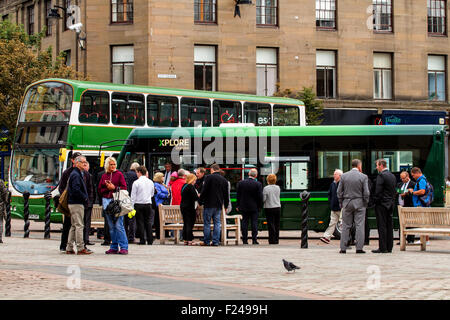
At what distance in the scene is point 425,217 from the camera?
57.1ft

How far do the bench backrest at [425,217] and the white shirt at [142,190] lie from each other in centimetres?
537

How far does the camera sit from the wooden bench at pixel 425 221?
17.2 m

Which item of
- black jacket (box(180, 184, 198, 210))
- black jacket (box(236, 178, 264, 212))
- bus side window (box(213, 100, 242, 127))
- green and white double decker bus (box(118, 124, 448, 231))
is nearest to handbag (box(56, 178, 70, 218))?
black jacket (box(180, 184, 198, 210))

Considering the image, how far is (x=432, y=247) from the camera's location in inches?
761

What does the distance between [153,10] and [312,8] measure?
7.88 meters

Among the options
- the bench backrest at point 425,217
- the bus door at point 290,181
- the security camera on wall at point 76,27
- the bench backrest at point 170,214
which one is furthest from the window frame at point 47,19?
the bench backrest at point 425,217

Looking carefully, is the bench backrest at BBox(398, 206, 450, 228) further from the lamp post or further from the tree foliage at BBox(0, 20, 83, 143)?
the lamp post

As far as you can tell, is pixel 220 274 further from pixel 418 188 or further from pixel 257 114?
pixel 257 114

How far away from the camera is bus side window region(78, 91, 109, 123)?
24750mm

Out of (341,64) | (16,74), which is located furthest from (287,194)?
(341,64)

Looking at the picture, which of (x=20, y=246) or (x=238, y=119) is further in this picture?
(x=238, y=119)

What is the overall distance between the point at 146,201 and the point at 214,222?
5.11ft

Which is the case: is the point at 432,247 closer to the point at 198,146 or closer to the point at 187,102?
the point at 198,146

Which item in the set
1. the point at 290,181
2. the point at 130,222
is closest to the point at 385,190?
the point at 130,222
